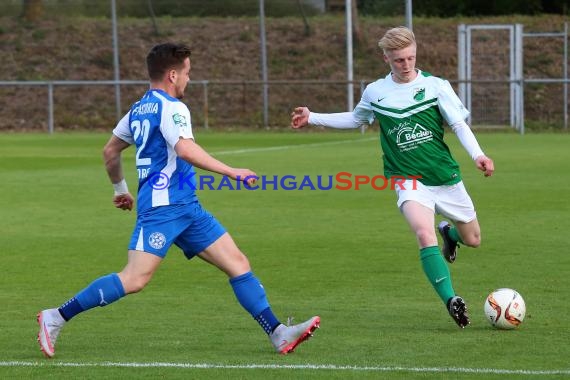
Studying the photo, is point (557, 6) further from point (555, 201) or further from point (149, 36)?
point (555, 201)

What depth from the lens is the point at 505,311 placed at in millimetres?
7566

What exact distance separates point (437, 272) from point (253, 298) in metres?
1.37

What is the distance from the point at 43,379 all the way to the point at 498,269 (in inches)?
194

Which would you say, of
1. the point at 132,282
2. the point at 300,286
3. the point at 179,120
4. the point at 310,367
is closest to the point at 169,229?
the point at 132,282

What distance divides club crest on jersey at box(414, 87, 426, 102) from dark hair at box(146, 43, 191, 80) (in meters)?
1.90

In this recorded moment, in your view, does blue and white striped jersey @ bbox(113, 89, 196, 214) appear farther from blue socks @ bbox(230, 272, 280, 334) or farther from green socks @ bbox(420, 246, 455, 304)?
Answer: green socks @ bbox(420, 246, 455, 304)

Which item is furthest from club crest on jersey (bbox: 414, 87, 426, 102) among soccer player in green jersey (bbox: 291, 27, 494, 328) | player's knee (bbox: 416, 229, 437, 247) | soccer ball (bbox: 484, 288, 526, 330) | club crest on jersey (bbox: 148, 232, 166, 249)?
club crest on jersey (bbox: 148, 232, 166, 249)

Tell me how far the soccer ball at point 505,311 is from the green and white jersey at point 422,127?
95 centimetres

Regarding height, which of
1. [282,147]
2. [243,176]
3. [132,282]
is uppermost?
[243,176]

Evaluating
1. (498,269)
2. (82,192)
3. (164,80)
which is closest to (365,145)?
(82,192)

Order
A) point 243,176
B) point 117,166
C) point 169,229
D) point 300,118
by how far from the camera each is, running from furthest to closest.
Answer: point 300,118 < point 117,166 < point 169,229 < point 243,176

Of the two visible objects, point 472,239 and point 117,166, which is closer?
point 117,166

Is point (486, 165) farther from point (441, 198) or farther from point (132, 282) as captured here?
point (132, 282)

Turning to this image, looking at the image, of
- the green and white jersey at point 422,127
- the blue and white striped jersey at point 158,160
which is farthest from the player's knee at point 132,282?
the green and white jersey at point 422,127
